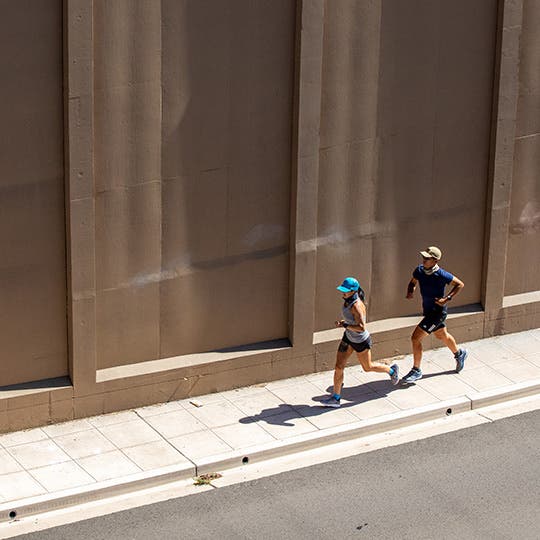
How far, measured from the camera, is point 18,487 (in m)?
14.0

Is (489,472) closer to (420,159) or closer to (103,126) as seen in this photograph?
(420,159)

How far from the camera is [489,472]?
14891 mm

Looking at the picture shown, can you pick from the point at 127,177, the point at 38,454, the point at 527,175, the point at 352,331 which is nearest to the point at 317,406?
the point at 352,331

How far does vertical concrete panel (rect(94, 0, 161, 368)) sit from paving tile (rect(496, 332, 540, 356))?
5364 millimetres

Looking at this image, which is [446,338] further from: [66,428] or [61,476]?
[61,476]

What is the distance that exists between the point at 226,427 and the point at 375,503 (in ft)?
7.77

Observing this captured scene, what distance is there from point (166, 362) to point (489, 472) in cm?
421

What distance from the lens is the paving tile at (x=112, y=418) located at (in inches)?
614

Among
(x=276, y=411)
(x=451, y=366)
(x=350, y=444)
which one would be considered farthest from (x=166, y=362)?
(x=451, y=366)

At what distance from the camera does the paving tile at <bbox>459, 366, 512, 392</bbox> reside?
1716 cm

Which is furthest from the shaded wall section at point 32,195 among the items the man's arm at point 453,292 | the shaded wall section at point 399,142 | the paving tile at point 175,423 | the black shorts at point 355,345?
the man's arm at point 453,292

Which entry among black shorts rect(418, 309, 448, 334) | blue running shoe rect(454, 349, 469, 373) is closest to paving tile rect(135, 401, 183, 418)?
black shorts rect(418, 309, 448, 334)

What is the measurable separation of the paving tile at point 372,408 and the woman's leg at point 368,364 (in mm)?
394

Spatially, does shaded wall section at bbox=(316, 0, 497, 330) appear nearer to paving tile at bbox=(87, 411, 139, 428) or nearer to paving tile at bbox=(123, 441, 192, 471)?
paving tile at bbox=(87, 411, 139, 428)
